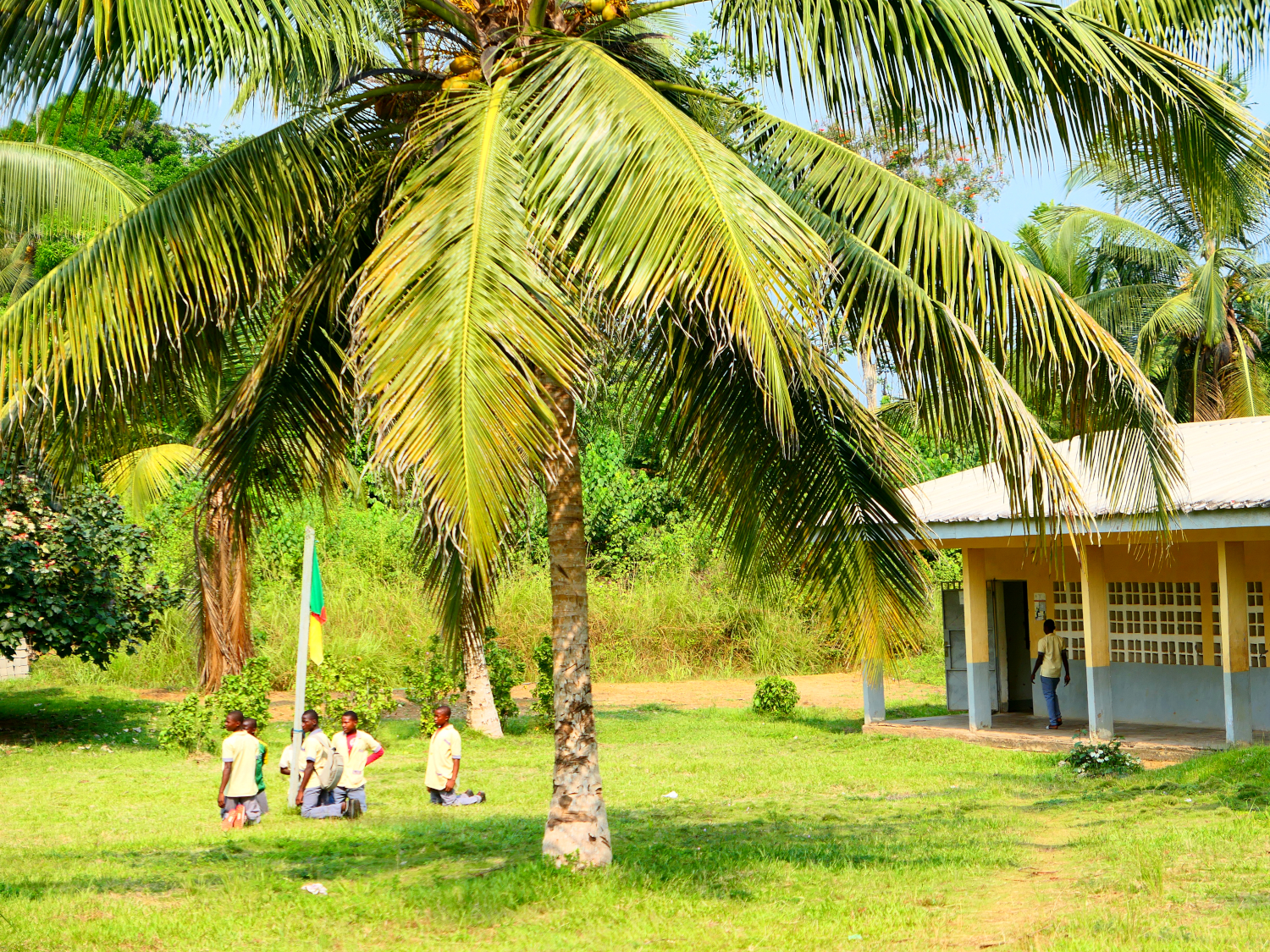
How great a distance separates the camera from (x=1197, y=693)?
15.9m

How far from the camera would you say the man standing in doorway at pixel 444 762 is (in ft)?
40.0

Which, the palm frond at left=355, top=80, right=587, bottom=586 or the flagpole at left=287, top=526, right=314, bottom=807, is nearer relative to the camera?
the palm frond at left=355, top=80, right=587, bottom=586

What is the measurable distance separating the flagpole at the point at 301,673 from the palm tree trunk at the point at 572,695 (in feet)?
13.6

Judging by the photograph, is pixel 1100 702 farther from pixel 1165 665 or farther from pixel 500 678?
pixel 500 678

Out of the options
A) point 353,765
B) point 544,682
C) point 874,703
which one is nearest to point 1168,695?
point 874,703

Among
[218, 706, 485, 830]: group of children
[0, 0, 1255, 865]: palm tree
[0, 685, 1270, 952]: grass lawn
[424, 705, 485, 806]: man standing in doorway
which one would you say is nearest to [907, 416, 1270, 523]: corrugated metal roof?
[0, 685, 1270, 952]: grass lawn

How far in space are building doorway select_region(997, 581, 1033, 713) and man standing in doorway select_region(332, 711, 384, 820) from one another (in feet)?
34.2

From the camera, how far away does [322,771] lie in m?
11.7

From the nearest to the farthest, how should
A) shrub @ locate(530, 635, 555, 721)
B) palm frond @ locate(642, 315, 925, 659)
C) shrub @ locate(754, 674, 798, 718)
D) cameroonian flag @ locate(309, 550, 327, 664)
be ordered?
palm frond @ locate(642, 315, 925, 659) < cameroonian flag @ locate(309, 550, 327, 664) < shrub @ locate(530, 635, 555, 721) < shrub @ locate(754, 674, 798, 718)

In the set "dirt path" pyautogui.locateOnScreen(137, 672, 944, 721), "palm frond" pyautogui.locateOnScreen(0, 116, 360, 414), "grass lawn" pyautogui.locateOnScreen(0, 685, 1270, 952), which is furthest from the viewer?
"dirt path" pyautogui.locateOnScreen(137, 672, 944, 721)

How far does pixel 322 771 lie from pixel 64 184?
6343 millimetres

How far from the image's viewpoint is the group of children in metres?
11.1

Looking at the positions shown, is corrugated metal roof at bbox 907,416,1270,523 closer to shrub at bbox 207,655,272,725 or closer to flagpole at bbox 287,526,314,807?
flagpole at bbox 287,526,314,807

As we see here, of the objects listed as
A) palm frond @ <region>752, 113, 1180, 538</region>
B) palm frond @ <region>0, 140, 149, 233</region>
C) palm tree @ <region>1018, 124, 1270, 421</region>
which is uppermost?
palm tree @ <region>1018, 124, 1270, 421</region>
